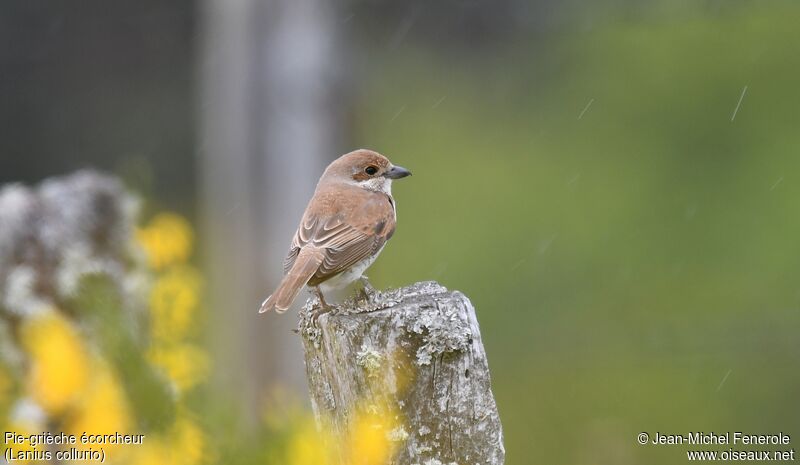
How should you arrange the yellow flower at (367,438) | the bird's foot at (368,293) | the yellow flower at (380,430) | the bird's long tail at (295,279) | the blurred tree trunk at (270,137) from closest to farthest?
the yellow flower at (367,438) < the yellow flower at (380,430) < the bird's foot at (368,293) < the bird's long tail at (295,279) < the blurred tree trunk at (270,137)

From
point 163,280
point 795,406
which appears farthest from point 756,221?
point 163,280

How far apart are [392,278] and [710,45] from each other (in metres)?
3.46

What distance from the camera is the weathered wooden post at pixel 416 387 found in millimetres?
2643

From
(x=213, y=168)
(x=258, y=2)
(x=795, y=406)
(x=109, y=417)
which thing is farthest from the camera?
(x=795, y=406)

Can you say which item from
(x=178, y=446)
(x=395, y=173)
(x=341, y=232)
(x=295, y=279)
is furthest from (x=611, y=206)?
(x=178, y=446)

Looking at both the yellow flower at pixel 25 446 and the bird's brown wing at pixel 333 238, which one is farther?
the bird's brown wing at pixel 333 238

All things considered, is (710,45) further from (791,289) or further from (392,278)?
(392,278)

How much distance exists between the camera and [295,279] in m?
3.93

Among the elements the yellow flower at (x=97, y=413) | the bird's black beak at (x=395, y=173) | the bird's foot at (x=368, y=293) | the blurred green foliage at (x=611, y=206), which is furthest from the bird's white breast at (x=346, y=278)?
the blurred green foliage at (x=611, y=206)

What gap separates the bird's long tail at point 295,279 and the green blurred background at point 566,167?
16.3 ft

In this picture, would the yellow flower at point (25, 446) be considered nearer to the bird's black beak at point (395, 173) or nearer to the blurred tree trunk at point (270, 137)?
the bird's black beak at point (395, 173)

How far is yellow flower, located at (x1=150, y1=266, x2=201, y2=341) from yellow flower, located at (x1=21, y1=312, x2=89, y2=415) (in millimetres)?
196

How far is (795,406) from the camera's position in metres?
9.24

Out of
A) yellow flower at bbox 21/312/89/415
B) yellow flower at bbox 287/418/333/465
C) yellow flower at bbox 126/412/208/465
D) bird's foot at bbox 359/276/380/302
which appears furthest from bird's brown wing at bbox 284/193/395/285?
yellow flower at bbox 287/418/333/465
